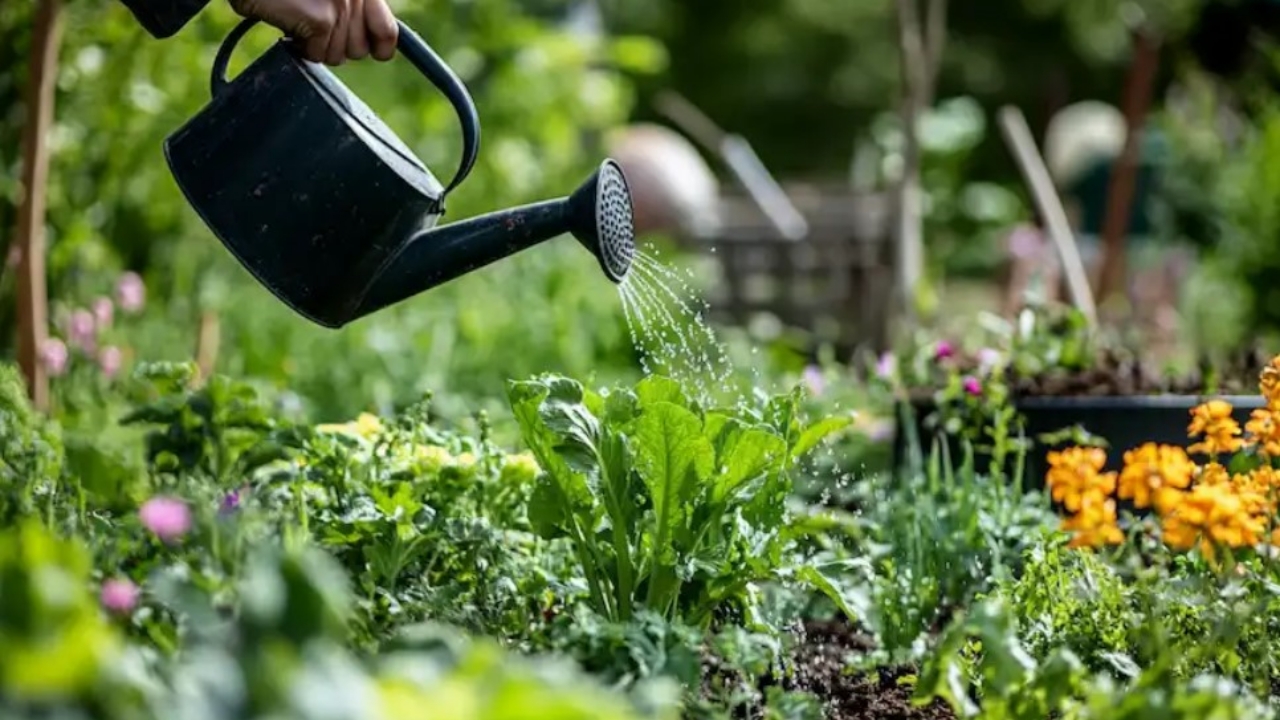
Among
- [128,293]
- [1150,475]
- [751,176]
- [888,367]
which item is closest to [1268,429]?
[1150,475]

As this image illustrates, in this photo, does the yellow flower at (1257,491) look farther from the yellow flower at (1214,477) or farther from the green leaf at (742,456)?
the green leaf at (742,456)

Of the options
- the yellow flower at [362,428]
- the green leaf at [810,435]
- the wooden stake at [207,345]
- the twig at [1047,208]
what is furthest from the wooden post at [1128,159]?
the green leaf at [810,435]

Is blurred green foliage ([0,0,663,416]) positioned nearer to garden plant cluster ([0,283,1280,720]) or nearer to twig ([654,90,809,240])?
twig ([654,90,809,240])

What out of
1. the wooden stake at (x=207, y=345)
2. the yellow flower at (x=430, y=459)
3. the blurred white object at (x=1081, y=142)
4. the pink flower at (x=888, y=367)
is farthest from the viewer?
the blurred white object at (x=1081, y=142)

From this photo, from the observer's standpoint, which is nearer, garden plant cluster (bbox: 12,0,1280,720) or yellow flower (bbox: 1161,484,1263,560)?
garden plant cluster (bbox: 12,0,1280,720)

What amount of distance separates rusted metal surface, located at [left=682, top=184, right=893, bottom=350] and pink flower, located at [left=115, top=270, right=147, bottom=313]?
3.11 meters

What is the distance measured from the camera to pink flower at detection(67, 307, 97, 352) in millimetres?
4711

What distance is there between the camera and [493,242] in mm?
2406

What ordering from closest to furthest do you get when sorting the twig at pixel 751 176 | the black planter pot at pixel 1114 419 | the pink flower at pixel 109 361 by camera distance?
the black planter pot at pixel 1114 419 → the pink flower at pixel 109 361 → the twig at pixel 751 176

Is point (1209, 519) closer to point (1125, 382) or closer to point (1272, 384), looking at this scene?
point (1272, 384)

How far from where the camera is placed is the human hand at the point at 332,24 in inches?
91.7

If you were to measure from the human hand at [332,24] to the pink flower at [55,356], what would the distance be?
180 centimetres

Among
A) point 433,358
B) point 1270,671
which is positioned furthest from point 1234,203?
point 1270,671

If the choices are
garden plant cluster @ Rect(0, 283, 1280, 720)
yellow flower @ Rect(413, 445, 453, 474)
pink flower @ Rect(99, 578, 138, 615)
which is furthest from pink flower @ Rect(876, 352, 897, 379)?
pink flower @ Rect(99, 578, 138, 615)
